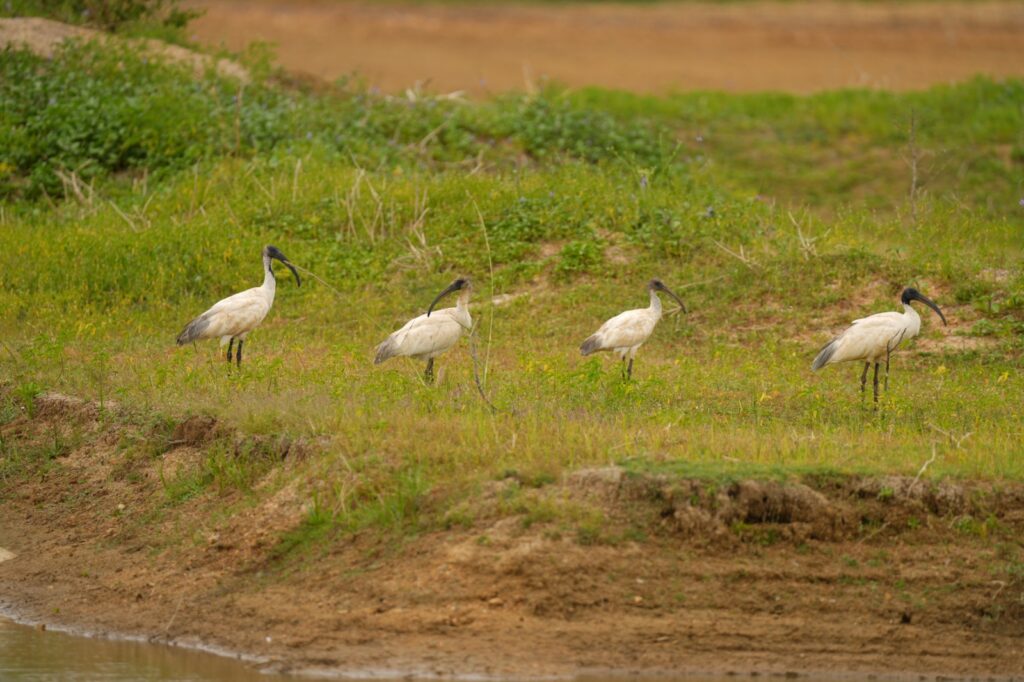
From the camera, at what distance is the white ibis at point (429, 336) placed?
11086 mm

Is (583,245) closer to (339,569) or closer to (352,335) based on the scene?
(352,335)

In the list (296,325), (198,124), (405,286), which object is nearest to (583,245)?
(405,286)

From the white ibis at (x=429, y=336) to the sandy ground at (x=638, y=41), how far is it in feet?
48.2

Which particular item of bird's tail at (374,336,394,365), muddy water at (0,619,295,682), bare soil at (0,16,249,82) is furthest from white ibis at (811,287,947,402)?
bare soil at (0,16,249,82)

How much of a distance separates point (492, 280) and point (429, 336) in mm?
639

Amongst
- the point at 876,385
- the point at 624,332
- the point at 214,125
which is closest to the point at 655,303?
the point at 624,332

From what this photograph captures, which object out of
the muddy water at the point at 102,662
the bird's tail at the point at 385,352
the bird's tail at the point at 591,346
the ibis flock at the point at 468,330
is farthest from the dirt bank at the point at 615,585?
the bird's tail at the point at 591,346

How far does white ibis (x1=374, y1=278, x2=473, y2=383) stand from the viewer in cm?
1109

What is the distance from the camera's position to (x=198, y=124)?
667 inches

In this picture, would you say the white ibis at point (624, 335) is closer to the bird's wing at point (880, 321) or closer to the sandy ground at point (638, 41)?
the bird's wing at point (880, 321)

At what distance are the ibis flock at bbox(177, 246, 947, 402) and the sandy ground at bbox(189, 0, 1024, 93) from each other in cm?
1447

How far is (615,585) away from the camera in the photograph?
328 inches

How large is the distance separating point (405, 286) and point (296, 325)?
4.07ft

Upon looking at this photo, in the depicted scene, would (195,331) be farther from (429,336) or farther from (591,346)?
(591,346)
